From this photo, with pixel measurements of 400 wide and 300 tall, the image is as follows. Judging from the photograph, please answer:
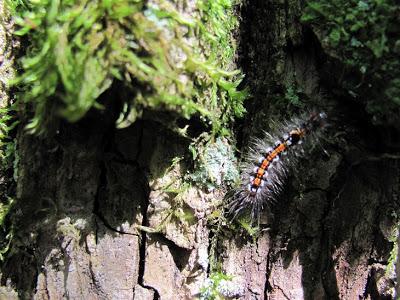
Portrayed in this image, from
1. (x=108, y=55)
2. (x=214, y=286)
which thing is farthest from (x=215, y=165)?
(x=108, y=55)

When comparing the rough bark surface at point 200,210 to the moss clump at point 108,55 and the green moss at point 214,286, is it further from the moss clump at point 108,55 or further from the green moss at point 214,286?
the moss clump at point 108,55

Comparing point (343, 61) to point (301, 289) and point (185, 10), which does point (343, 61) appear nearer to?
point (185, 10)

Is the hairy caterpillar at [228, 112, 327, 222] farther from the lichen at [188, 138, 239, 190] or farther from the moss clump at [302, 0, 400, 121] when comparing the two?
the moss clump at [302, 0, 400, 121]

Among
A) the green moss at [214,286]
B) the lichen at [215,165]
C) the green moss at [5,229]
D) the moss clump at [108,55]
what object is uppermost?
the moss clump at [108,55]

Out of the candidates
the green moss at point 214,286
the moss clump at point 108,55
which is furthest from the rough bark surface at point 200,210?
the moss clump at point 108,55

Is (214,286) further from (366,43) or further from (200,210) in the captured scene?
(366,43)

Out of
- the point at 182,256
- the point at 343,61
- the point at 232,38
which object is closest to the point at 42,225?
the point at 182,256
